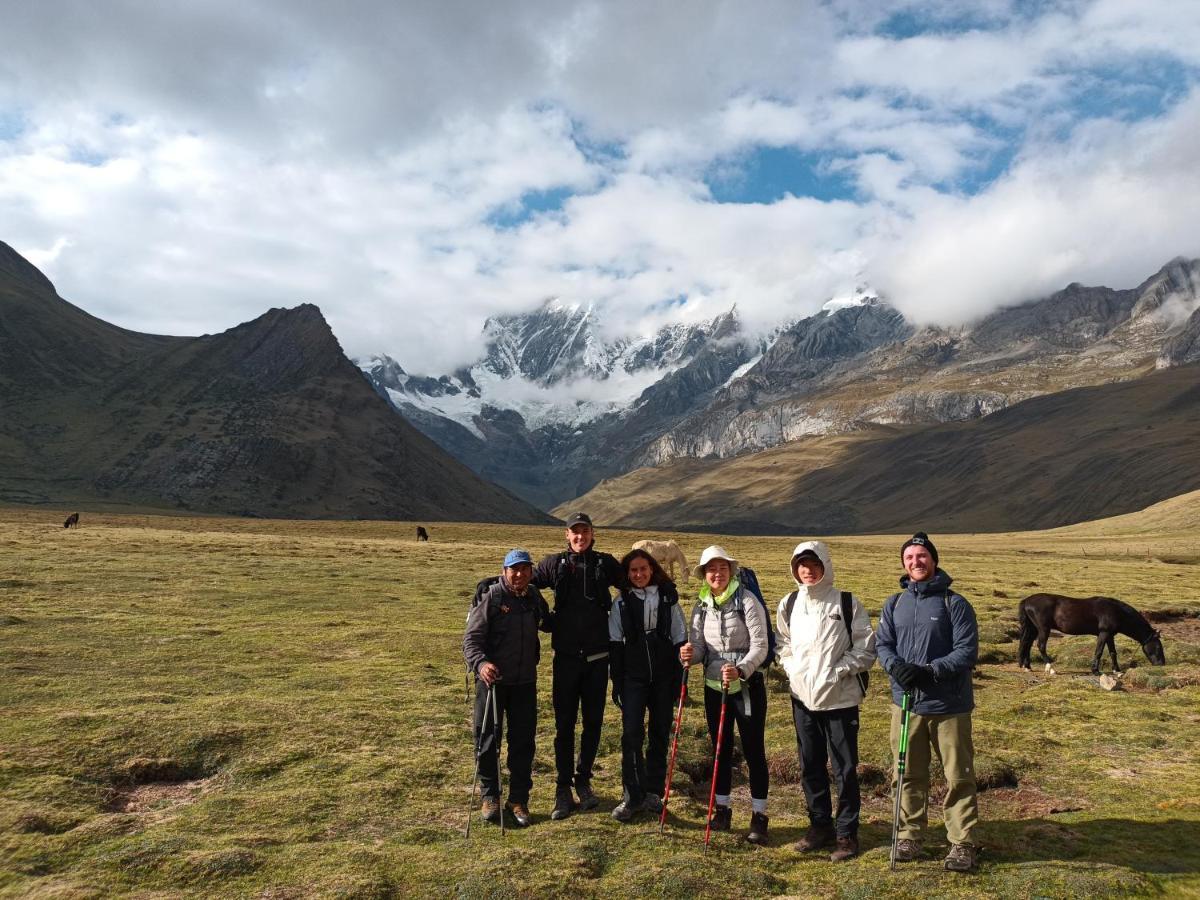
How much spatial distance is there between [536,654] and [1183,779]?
37.8 ft

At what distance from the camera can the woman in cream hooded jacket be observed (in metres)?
10.3

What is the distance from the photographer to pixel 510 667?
11.4 meters

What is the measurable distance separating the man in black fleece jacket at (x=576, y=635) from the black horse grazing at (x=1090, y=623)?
17.7 m

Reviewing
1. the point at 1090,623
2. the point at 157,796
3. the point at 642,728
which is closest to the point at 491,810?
the point at 642,728

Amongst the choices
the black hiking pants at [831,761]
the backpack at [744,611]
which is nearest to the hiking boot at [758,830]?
the black hiking pants at [831,761]

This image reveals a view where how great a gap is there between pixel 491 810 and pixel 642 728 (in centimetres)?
253

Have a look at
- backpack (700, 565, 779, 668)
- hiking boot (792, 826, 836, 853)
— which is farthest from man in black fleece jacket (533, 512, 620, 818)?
hiking boot (792, 826, 836, 853)

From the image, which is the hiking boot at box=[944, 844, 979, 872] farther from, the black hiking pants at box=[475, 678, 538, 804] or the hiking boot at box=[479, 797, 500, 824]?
the hiking boot at box=[479, 797, 500, 824]

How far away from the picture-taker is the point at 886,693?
19859 mm

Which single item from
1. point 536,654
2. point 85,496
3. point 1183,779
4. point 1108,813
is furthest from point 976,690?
point 85,496

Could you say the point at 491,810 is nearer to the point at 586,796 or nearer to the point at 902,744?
the point at 586,796

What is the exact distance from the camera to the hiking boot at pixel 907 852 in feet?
32.4

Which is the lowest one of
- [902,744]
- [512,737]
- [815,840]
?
[815,840]

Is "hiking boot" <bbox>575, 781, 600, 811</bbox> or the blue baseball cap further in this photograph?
A: "hiking boot" <bbox>575, 781, 600, 811</bbox>
